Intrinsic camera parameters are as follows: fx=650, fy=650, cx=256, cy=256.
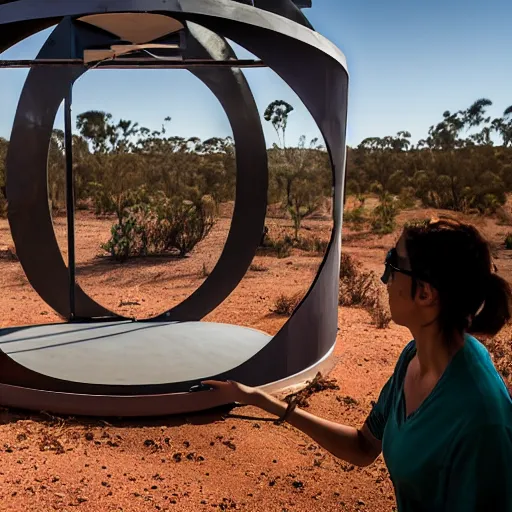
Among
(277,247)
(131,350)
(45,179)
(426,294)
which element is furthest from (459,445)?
(277,247)

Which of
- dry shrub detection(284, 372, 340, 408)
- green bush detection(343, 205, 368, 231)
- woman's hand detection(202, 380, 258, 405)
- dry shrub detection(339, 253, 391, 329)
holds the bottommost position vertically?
dry shrub detection(284, 372, 340, 408)

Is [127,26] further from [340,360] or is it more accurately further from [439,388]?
[439,388]

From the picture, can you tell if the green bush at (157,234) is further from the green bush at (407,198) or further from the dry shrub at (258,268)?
the green bush at (407,198)

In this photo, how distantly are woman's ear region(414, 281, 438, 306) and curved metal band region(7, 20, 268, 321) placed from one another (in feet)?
14.9

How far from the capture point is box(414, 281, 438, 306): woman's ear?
4.50 feet

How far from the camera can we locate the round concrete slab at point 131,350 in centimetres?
417

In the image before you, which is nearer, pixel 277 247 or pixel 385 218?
pixel 277 247

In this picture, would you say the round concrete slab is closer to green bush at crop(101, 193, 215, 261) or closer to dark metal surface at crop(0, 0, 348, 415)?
dark metal surface at crop(0, 0, 348, 415)

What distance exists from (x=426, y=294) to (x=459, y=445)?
1.12ft

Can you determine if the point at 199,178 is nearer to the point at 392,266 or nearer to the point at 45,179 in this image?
the point at 45,179

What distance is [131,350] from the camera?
15.6ft

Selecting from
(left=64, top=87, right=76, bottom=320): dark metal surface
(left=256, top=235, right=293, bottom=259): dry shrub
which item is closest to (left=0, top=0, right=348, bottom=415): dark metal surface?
(left=64, top=87, right=76, bottom=320): dark metal surface

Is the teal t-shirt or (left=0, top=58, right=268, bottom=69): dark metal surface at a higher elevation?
(left=0, top=58, right=268, bottom=69): dark metal surface

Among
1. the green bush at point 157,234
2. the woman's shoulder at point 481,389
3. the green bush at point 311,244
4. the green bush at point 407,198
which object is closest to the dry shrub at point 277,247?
the green bush at point 311,244
